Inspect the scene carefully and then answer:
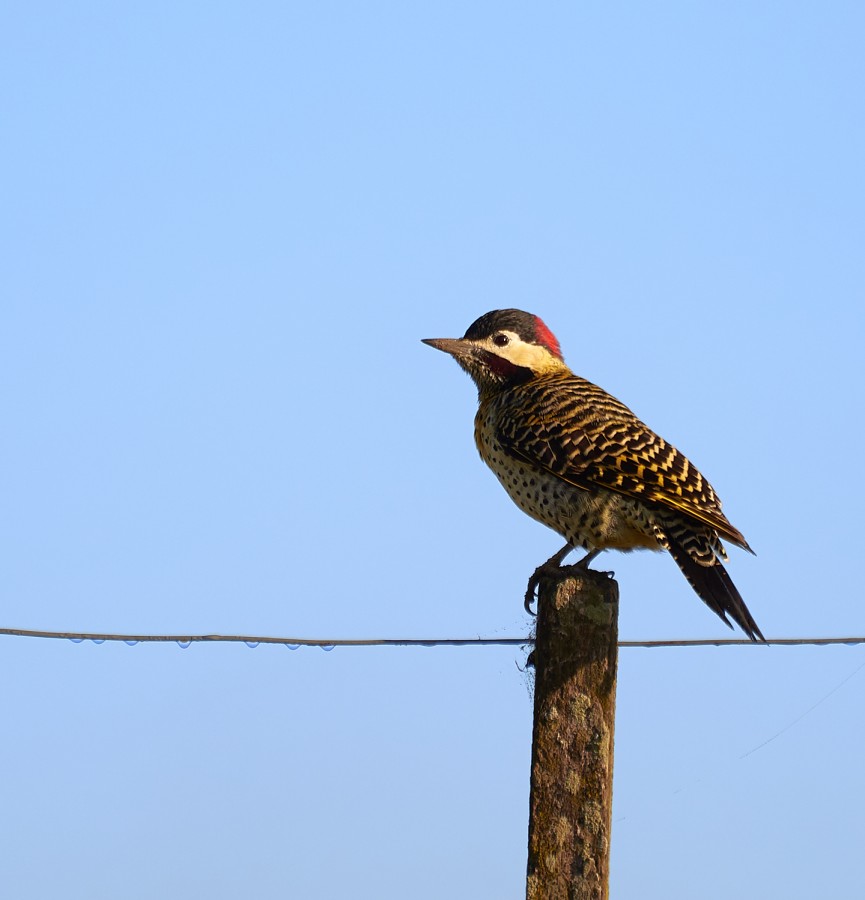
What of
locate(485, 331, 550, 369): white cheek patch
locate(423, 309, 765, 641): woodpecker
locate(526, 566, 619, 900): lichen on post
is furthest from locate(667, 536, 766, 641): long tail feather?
locate(485, 331, 550, 369): white cheek patch

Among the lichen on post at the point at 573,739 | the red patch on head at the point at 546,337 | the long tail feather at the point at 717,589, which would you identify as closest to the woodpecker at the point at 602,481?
the long tail feather at the point at 717,589

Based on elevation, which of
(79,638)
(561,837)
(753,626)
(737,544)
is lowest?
(561,837)

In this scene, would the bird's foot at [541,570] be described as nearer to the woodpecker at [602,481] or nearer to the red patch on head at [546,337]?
the woodpecker at [602,481]

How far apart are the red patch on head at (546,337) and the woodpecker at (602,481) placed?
2.16 ft

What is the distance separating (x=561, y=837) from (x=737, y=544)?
2.13 m

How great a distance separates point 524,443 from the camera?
23.8ft

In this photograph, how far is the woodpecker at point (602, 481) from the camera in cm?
647

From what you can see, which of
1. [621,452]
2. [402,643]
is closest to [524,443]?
[621,452]

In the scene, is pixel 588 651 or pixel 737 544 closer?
pixel 588 651

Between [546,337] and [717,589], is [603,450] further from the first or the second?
[546,337]

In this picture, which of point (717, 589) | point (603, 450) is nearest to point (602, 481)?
point (603, 450)

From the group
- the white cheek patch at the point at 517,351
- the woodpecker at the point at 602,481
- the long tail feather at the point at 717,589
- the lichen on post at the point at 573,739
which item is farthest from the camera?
the white cheek patch at the point at 517,351

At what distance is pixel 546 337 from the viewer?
346 inches

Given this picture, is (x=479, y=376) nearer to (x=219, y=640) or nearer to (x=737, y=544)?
(x=737, y=544)
